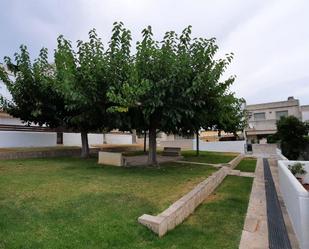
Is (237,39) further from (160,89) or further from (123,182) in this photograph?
(123,182)

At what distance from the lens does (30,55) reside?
15.6 meters

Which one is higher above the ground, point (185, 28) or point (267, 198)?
point (185, 28)

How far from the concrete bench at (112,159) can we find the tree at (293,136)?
39.1 ft

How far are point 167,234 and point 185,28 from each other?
884 centimetres

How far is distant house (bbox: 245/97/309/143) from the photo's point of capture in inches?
1483

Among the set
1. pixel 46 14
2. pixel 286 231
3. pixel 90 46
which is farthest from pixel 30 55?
pixel 286 231

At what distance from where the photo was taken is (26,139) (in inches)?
792

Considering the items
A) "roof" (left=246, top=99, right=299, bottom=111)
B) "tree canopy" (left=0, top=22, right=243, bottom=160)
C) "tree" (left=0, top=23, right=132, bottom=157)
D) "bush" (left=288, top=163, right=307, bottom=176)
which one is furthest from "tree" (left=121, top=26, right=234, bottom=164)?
"roof" (left=246, top=99, right=299, bottom=111)

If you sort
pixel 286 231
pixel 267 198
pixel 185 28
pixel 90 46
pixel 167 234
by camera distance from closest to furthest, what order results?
1. pixel 167 234
2. pixel 286 231
3. pixel 267 198
4. pixel 185 28
5. pixel 90 46

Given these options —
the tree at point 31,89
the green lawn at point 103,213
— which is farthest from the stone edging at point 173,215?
the tree at point 31,89

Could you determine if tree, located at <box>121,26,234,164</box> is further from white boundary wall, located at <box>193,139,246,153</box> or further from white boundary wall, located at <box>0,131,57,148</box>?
white boundary wall, located at <box>193,139,246,153</box>

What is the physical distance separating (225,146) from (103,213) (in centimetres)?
2754

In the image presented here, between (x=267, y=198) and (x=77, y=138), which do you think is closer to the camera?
(x=267, y=198)

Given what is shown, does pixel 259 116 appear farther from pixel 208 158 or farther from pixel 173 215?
pixel 173 215
